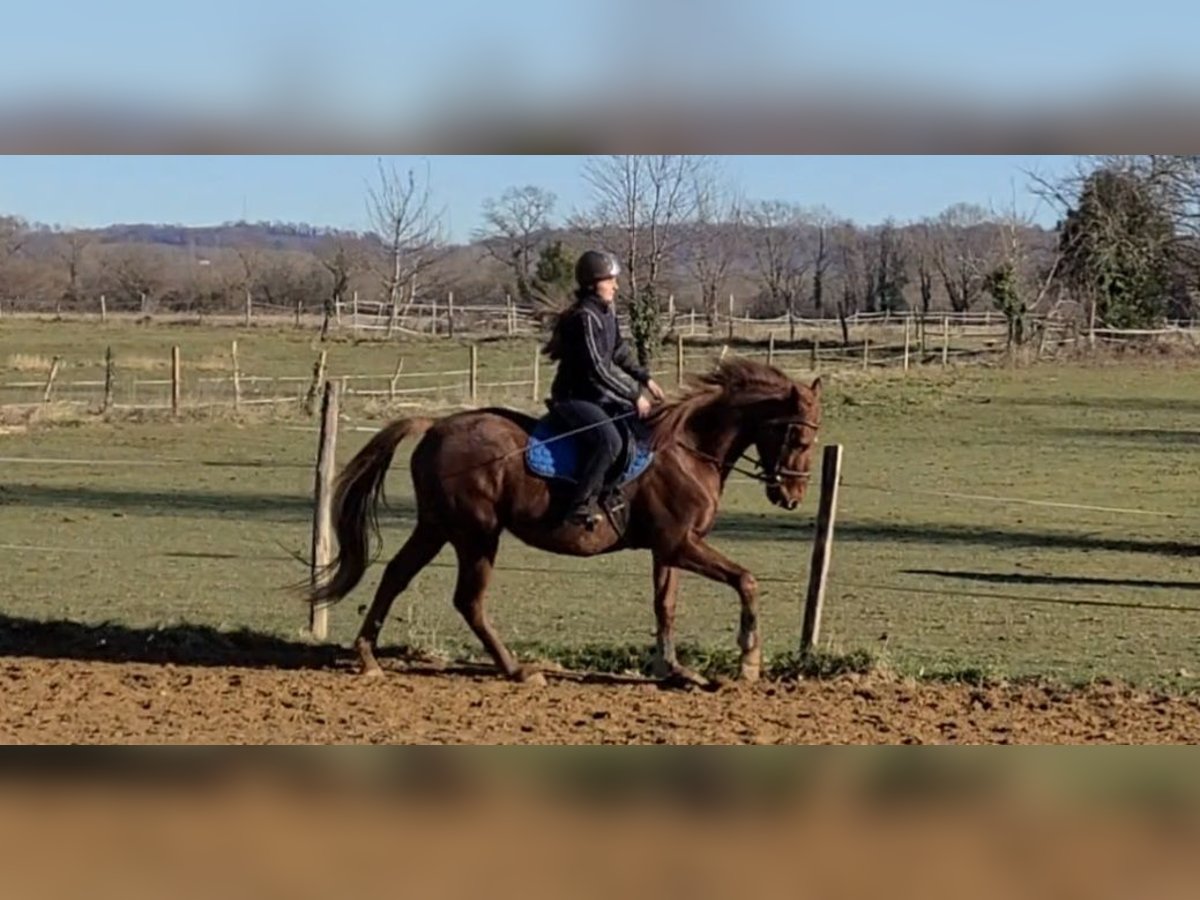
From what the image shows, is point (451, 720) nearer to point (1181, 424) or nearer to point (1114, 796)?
point (1114, 796)

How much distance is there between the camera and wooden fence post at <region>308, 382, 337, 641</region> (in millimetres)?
8586

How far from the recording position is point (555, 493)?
7.74 metres

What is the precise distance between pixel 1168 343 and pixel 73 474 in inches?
1122

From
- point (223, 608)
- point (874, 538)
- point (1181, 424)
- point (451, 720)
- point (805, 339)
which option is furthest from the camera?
point (805, 339)

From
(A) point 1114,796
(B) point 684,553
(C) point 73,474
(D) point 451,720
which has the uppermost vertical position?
(A) point 1114,796

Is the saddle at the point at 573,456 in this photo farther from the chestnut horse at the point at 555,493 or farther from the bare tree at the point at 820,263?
the bare tree at the point at 820,263

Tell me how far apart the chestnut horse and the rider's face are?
2.50 feet

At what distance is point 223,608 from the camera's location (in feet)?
34.2

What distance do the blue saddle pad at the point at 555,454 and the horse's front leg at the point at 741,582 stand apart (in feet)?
1.68

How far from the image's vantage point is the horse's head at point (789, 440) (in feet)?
26.3

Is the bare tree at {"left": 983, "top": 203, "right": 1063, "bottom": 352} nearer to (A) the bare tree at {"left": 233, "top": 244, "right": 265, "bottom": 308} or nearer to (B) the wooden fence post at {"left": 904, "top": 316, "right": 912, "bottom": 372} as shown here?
(B) the wooden fence post at {"left": 904, "top": 316, "right": 912, "bottom": 372}

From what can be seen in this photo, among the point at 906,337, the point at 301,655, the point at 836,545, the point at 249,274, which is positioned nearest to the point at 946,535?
the point at 836,545

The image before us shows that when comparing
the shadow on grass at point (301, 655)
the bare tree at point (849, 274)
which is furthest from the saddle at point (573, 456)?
the bare tree at point (849, 274)

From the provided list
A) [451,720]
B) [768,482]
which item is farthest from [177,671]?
[768,482]
